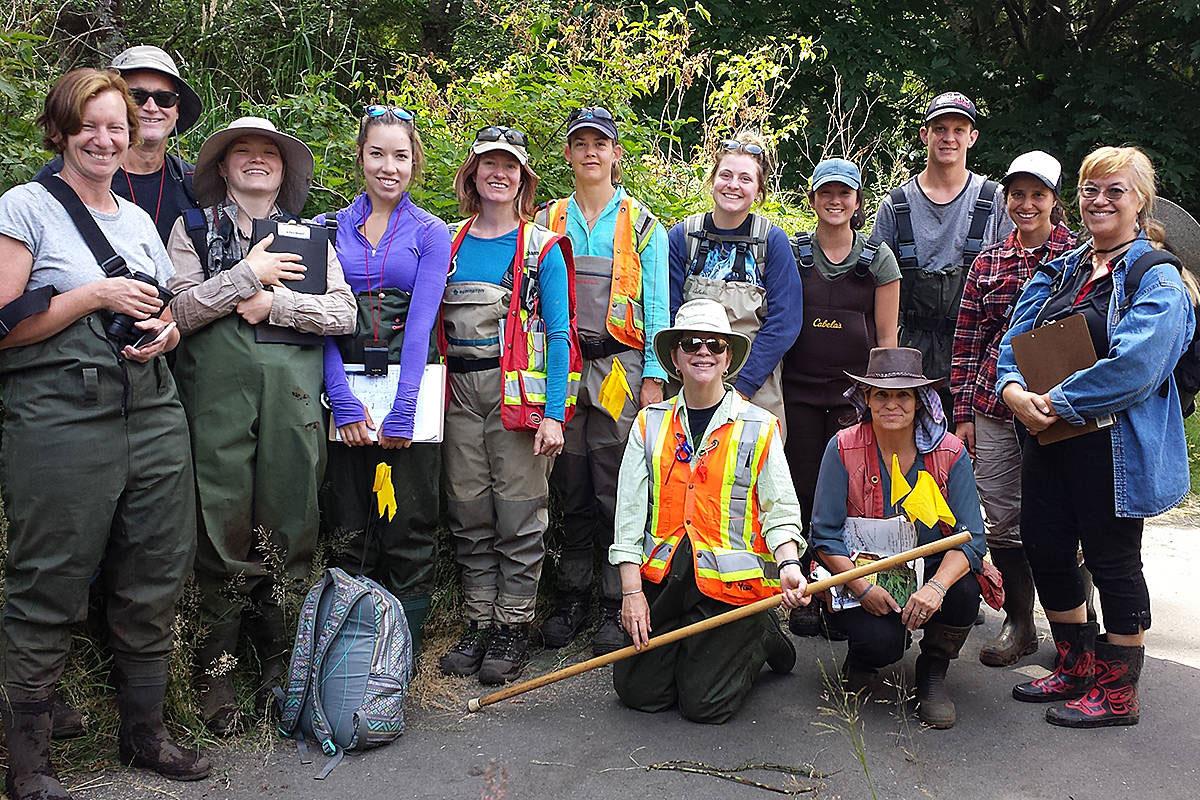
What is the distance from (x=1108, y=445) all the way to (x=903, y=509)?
787 mm

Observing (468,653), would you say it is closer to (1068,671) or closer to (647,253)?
(647,253)

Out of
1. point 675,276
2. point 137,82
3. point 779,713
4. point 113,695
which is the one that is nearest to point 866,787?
point 779,713

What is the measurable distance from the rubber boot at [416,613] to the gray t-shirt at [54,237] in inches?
67.2

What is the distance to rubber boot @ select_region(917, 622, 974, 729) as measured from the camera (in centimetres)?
412

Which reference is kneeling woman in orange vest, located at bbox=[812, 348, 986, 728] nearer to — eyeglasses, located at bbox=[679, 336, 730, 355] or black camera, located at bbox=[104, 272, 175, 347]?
eyeglasses, located at bbox=[679, 336, 730, 355]

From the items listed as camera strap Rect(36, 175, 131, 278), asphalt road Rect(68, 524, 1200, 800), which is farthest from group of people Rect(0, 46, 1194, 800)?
asphalt road Rect(68, 524, 1200, 800)

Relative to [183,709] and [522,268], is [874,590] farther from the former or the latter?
[183,709]

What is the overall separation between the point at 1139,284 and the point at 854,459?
123cm

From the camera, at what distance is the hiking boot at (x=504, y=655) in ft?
14.4

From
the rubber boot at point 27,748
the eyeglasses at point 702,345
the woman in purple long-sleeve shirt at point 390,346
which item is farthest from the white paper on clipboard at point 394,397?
the rubber boot at point 27,748

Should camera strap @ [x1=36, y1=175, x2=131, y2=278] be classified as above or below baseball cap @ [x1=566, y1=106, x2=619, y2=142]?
below

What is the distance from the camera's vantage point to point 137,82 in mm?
4023

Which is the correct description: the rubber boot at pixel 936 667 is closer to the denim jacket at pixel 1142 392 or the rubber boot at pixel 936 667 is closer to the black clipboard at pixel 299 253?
the denim jacket at pixel 1142 392

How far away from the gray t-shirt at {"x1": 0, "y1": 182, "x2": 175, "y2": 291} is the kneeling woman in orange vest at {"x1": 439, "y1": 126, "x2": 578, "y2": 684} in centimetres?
135
